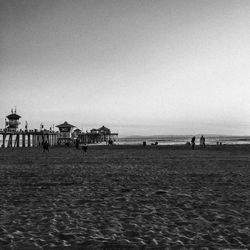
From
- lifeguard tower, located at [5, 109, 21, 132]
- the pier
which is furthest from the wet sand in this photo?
lifeguard tower, located at [5, 109, 21, 132]

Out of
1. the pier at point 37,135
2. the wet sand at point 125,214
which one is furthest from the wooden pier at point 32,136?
the wet sand at point 125,214

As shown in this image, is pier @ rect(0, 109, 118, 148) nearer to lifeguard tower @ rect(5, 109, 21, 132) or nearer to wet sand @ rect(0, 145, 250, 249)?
lifeguard tower @ rect(5, 109, 21, 132)

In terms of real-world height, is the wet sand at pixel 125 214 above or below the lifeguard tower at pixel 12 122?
below

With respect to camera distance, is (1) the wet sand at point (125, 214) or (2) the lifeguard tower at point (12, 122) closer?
(1) the wet sand at point (125, 214)

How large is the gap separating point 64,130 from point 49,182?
8779cm

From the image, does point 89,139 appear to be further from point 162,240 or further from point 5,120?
point 162,240

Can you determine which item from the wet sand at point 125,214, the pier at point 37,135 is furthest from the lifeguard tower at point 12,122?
the wet sand at point 125,214

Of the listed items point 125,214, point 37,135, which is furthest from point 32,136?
point 125,214

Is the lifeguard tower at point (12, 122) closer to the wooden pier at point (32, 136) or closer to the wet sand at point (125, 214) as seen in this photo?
the wooden pier at point (32, 136)

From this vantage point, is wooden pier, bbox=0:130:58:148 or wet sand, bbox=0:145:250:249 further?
wooden pier, bbox=0:130:58:148

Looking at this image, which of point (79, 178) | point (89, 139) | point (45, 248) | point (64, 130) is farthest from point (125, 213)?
point (89, 139)

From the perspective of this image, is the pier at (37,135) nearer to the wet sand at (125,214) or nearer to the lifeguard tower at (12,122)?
the lifeguard tower at (12,122)

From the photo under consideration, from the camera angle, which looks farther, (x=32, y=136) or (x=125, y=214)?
(x=32, y=136)

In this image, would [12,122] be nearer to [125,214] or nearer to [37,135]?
[37,135]
